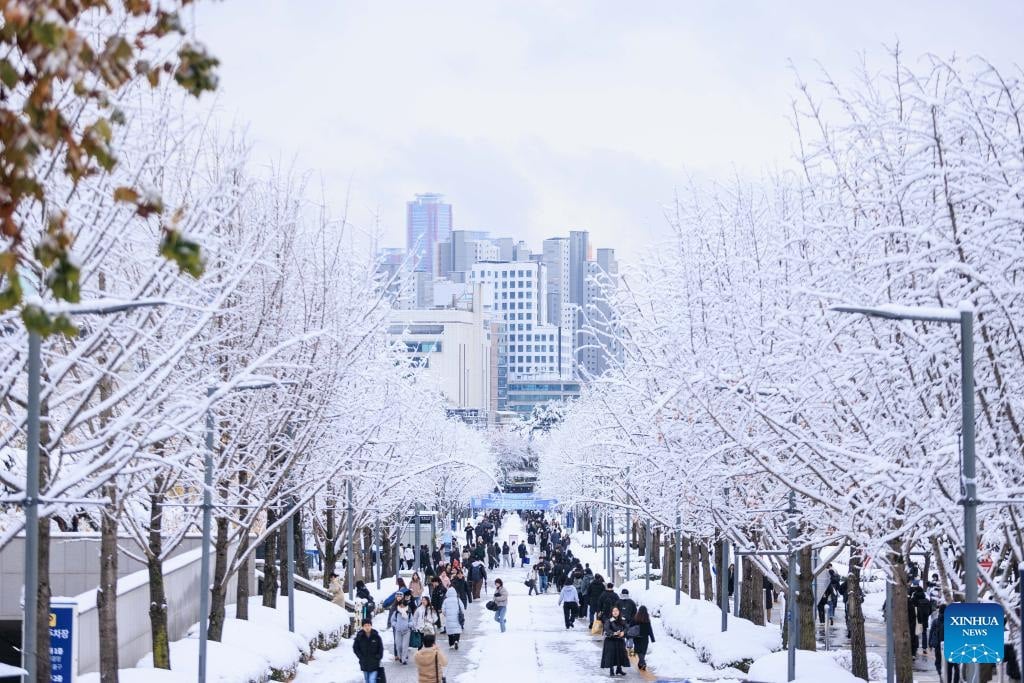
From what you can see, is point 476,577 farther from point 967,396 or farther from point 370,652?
point 967,396

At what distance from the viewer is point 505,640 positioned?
38375 mm

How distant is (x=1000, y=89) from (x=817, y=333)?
359 centimetres

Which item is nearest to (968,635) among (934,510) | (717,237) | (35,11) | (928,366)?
(934,510)

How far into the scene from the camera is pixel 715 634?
106 ft

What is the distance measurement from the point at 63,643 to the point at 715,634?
17.5 metres

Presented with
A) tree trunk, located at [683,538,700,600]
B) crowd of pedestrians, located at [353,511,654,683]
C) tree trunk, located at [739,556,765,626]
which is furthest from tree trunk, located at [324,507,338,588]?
tree trunk, located at [739,556,765,626]

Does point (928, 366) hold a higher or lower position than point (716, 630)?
higher

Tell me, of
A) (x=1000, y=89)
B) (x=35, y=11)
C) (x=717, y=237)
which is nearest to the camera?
(x=35, y=11)

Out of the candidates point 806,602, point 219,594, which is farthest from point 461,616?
point 219,594

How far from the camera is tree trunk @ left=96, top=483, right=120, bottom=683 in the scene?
19.0m

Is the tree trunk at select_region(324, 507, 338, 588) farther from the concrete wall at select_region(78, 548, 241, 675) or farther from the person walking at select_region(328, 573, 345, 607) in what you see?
the concrete wall at select_region(78, 548, 241, 675)

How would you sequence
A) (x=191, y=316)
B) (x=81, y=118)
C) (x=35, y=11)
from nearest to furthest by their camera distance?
(x=35, y=11) < (x=81, y=118) < (x=191, y=316)

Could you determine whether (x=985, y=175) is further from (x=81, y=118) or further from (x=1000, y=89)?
(x=81, y=118)

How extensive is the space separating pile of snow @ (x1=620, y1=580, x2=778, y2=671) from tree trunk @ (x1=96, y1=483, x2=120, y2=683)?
13.6m
